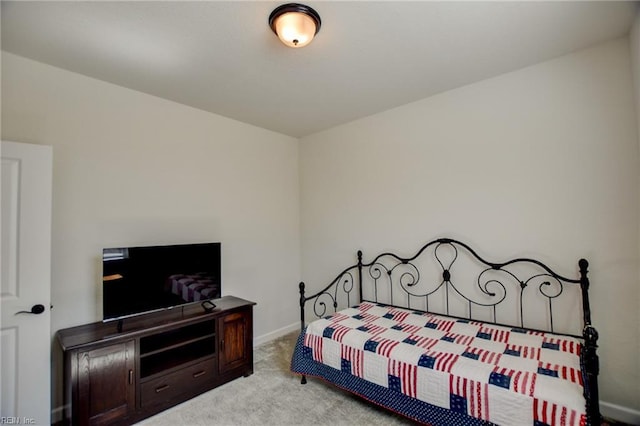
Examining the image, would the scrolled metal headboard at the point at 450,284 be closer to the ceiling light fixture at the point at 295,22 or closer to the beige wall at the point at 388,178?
the beige wall at the point at 388,178

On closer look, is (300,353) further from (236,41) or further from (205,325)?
(236,41)

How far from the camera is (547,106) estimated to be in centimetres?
235

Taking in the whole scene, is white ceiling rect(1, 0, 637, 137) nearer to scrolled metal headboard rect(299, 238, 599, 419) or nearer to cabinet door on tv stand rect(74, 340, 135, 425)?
scrolled metal headboard rect(299, 238, 599, 419)

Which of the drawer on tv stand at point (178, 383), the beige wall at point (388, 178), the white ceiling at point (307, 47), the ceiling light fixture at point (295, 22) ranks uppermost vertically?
the white ceiling at point (307, 47)

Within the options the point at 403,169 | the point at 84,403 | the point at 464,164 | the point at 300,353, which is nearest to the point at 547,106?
the point at 464,164

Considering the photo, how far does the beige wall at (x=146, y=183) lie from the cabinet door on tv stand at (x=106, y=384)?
0.50 meters

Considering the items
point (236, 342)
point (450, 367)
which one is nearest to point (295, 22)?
point (450, 367)

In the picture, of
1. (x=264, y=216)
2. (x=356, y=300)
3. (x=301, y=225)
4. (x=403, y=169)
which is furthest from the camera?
(x=301, y=225)

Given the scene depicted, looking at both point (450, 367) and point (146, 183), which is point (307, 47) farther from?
point (450, 367)

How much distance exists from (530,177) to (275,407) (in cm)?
265

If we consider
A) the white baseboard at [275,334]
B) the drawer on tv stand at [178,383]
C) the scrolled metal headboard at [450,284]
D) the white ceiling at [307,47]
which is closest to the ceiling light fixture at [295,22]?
the white ceiling at [307,47]

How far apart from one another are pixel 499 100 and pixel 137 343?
3383 mm

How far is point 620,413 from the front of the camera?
6.61 ft

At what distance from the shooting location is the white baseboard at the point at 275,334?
11.6 ft
